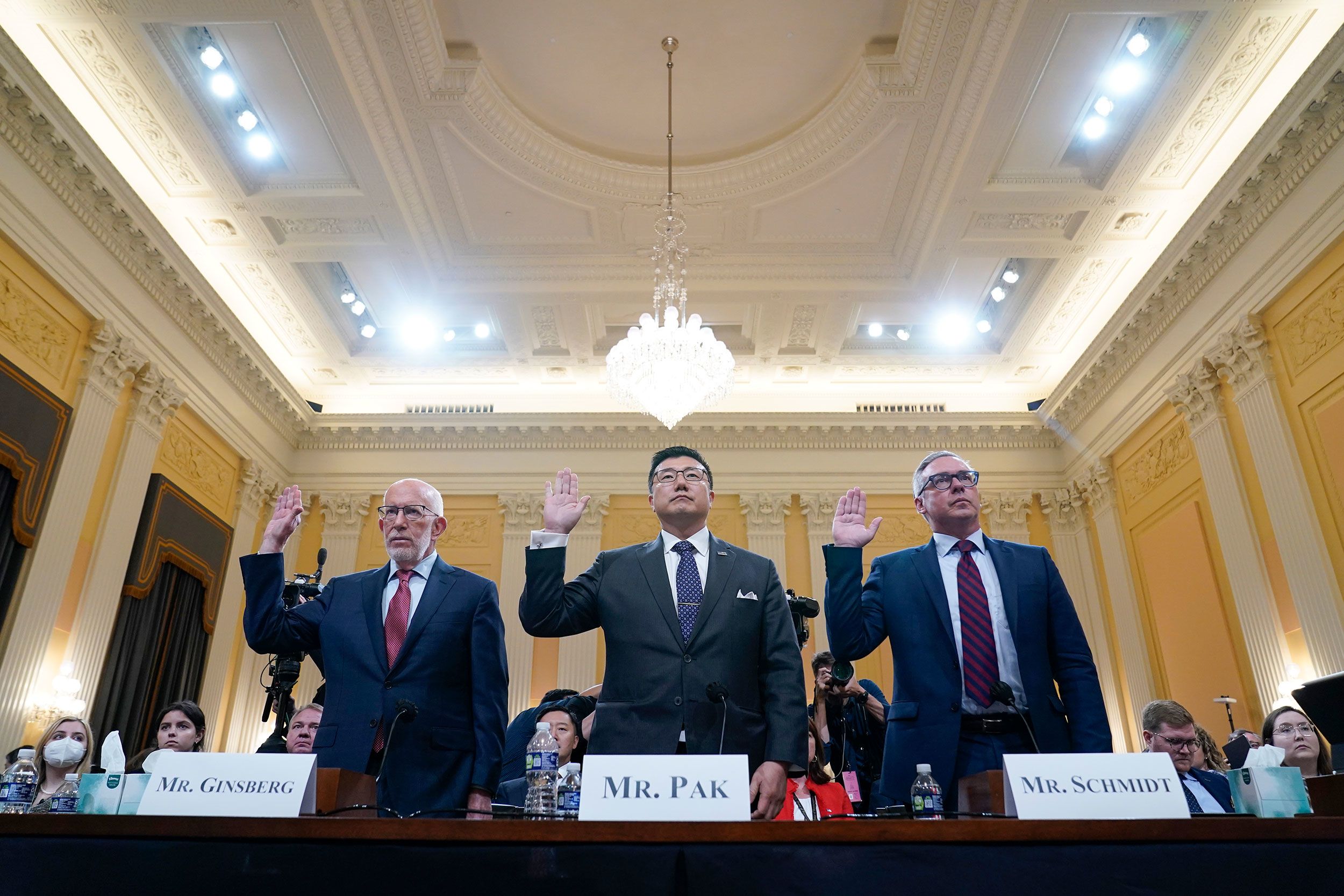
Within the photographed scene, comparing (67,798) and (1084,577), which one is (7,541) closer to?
(67,798)

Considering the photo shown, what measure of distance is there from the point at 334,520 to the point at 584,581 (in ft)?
32.0

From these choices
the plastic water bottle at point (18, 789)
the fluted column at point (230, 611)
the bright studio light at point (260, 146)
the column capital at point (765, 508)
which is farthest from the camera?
the column capital at point (765, 508)

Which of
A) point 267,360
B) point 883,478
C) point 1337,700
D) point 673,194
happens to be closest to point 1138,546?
point 883,478

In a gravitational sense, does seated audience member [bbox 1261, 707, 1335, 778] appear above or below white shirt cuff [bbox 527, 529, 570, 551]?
below

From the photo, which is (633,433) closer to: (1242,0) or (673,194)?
(673,194)

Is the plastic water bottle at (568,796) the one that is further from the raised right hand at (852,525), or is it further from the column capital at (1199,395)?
the column capital at (1199,395)

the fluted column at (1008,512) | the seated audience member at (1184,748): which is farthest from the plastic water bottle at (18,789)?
the fluted column at (1008,512)

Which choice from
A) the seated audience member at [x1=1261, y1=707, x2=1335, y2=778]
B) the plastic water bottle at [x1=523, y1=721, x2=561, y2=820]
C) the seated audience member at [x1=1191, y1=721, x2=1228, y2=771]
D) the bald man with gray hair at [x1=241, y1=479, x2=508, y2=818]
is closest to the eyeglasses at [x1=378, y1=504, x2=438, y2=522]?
the bald man with gray hair at [x1=241, y1=479, x2=508, y2=818]

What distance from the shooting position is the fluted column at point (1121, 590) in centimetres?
962

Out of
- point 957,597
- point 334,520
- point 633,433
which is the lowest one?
point 957,597

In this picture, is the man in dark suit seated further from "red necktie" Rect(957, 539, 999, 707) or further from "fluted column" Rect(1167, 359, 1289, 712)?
"fluted column" Rect(1167, 359, 1289, 712)

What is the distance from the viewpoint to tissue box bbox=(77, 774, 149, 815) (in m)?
1.75

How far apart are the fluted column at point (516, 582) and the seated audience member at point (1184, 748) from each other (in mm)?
7371

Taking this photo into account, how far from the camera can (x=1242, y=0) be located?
6324 mm
